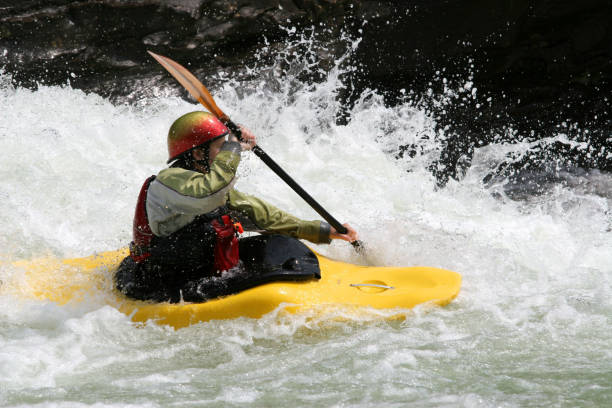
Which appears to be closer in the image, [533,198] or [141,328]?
[141,328]

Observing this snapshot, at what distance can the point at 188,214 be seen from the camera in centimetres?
337

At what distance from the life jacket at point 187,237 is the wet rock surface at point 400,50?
4600 mm

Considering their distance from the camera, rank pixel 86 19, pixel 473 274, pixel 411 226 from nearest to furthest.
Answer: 1. pixel 473 274
2. pixel 411 226
3. pixel 86 19

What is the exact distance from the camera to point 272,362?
10.5 feet

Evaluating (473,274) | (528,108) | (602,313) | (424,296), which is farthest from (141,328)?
(528,108)

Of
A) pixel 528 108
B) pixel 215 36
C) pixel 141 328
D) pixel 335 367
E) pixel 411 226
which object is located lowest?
pixel 335 367

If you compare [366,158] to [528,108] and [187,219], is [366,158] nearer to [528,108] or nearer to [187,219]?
[528,108]

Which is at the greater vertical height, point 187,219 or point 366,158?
point 366,158

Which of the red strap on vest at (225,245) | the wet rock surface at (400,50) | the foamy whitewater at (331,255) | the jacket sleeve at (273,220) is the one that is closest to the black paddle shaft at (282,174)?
the jacket sleeve at (273,220)

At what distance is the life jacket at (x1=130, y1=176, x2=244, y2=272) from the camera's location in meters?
3.43

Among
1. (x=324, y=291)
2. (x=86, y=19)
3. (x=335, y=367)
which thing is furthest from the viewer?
(x=86, y=19)

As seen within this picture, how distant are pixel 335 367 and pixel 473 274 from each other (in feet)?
5.35

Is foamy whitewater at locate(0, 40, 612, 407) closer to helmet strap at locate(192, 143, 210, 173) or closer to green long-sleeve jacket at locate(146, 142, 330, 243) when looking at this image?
green long-sleeve jacket at locate(146, 142, 330, 243)

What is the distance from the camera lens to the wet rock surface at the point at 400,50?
7836mm
